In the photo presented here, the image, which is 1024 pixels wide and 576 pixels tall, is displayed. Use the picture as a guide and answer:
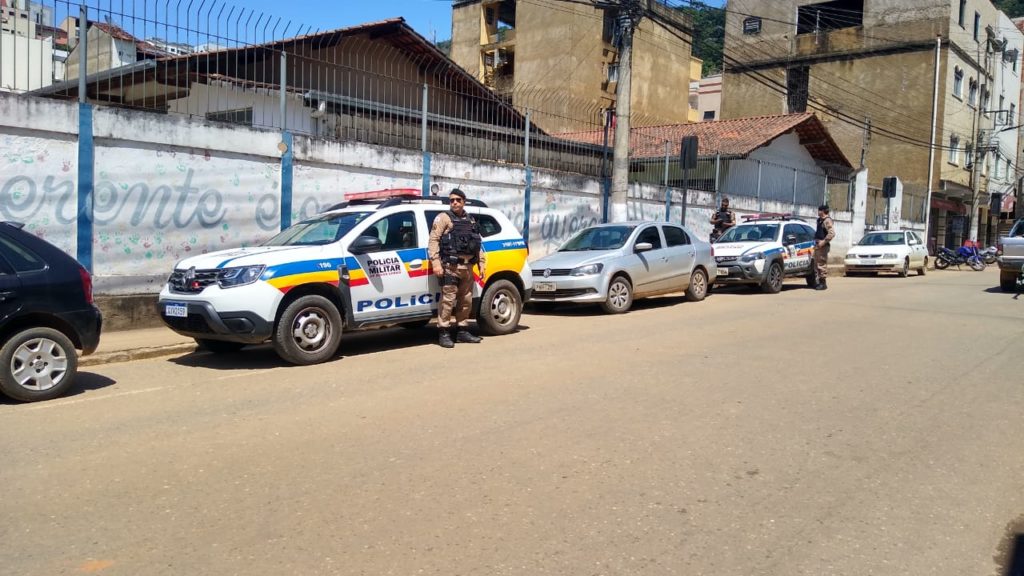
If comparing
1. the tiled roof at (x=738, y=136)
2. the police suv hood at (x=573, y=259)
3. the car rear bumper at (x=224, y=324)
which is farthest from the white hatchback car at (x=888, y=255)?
the car rear bumper at (x=224, y=324)

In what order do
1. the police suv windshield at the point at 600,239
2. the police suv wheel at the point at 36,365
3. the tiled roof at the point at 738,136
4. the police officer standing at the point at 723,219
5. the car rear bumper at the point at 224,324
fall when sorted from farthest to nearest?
the tiled roof at the point at 738,136, the police officer standing at the point at 723,219, the police suv windshield at the point at 600,239, the car rear bumper at the point at 224,324, the police suv wheel at the point at 36,365

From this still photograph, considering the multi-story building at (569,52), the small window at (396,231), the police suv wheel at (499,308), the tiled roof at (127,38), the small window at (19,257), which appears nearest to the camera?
the small window at (19,257)

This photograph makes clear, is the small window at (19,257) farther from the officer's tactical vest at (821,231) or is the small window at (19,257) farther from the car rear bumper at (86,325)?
the officer's tactical vest at (821,231)

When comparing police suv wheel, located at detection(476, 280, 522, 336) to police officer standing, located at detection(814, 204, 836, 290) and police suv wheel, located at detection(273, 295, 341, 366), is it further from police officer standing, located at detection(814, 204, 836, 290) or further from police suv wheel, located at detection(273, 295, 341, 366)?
police officer standing, located at detection(814, 204, 836, 290)

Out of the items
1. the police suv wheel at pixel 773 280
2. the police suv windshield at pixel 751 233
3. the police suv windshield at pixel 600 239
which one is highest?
the police suv windshield at pixel 751 233

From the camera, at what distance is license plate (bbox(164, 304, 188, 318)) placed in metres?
7.78

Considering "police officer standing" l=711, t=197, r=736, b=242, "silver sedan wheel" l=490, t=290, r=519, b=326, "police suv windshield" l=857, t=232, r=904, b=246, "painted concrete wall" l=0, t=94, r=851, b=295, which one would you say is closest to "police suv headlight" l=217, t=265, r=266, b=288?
"silver sedan wheel" l=490, t=290, r=519, b=326

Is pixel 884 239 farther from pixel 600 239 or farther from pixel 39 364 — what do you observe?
pixel 39 364

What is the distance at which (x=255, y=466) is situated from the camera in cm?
475

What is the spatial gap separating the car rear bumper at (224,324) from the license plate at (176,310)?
1.3 inches

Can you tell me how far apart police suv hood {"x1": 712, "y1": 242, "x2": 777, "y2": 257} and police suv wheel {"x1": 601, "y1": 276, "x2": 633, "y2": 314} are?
449 centimetres

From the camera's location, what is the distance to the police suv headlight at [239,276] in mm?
7637

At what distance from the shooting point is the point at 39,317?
637 cm

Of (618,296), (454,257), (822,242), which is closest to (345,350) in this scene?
(454,257)
